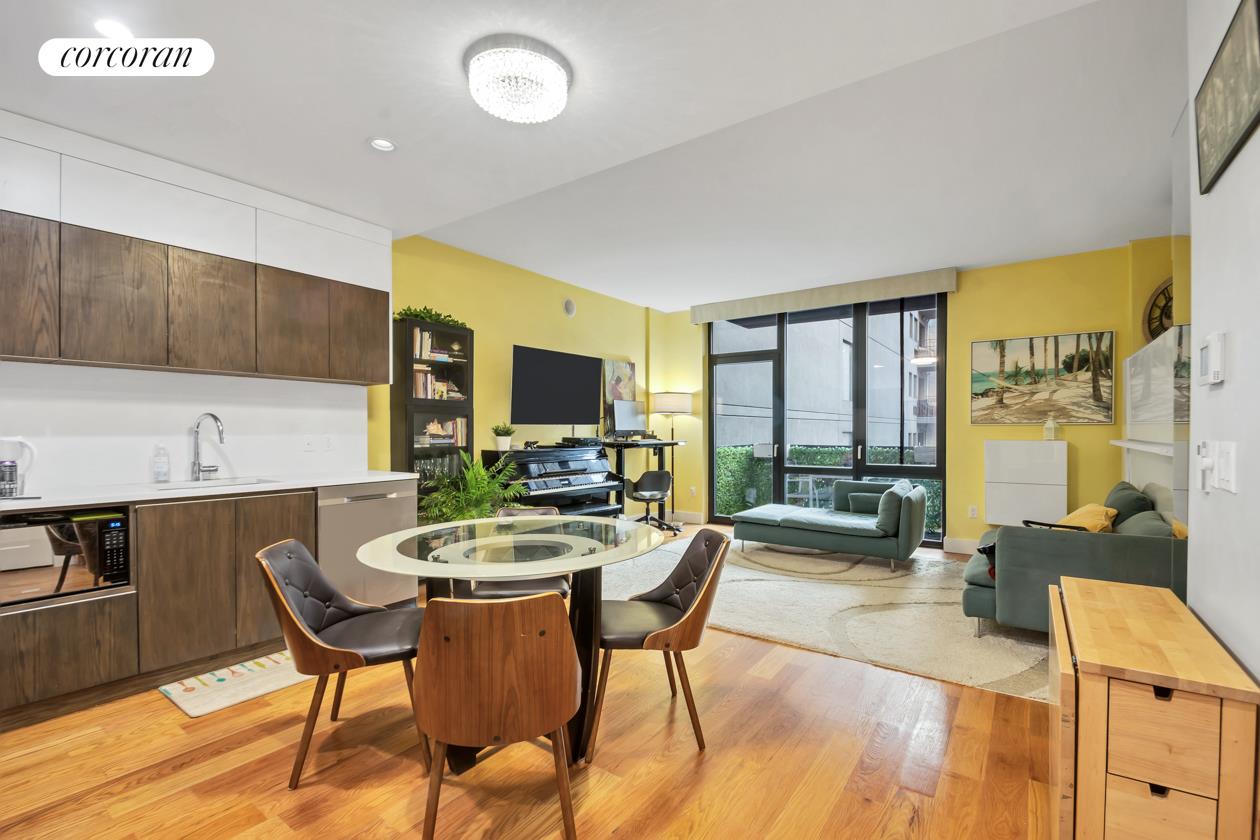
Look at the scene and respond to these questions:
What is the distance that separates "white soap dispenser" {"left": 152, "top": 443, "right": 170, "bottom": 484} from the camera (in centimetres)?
309

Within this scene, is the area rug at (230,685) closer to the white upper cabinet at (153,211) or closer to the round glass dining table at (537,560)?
the round glass dining table at (537,560)

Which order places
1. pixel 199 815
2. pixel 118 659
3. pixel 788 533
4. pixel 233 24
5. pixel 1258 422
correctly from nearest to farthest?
pixel 1258 422 < pixel 199 815 < pixel 233 24 < pixel 118 659 < pixel 788 533

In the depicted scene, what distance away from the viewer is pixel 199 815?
5.96ft

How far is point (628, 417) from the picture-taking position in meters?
6.93

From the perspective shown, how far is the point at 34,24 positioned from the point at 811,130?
3124 mm

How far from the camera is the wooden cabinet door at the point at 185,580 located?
8.69ft

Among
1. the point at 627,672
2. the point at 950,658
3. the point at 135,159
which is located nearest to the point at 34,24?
the point at 135,159

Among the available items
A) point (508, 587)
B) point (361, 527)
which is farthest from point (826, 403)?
point (361, 527)

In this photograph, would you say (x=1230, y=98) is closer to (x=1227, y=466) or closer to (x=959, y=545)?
(x=1227, y=466)

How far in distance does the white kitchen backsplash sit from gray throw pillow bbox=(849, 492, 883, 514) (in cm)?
432

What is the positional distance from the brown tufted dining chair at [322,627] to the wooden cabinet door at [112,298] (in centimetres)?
156

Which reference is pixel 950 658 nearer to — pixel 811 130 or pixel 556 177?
pixel 811 130

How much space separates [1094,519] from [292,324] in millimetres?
4697

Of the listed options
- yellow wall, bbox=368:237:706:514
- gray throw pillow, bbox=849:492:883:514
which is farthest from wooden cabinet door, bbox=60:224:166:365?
gray throw pillow, bbox=849:492:883:514
